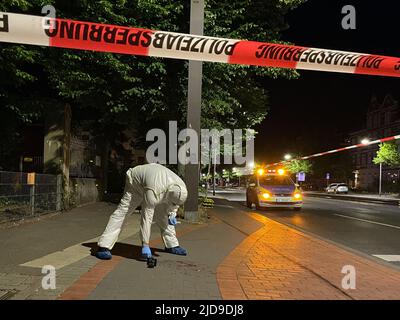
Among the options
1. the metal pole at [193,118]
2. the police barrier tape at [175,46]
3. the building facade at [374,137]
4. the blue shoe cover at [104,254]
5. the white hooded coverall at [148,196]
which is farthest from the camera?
the building facade at [374,137]

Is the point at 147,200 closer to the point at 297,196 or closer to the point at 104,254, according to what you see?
the point at 104,254

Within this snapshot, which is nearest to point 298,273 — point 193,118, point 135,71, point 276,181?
point 193,118

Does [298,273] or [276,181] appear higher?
[276,181]

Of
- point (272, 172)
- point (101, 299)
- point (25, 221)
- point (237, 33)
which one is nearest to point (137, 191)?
point (101, 299)

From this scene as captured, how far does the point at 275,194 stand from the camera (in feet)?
60.2

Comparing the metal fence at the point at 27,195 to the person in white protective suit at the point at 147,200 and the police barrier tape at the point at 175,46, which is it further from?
the police barrier tape at the point at 175,46

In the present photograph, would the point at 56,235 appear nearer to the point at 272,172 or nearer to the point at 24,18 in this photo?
the point at 24,18

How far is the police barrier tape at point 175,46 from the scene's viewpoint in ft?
18.2

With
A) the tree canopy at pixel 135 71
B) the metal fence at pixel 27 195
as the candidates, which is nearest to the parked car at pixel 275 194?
the tree canopy at pixel 135 71

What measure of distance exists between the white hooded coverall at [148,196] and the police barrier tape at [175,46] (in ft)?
5.10

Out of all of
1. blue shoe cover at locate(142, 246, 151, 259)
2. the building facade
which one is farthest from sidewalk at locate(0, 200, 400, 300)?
the building facade

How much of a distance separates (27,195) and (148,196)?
6.10 m

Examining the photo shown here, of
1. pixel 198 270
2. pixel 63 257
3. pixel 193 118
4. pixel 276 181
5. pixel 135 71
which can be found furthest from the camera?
pixel 276 181

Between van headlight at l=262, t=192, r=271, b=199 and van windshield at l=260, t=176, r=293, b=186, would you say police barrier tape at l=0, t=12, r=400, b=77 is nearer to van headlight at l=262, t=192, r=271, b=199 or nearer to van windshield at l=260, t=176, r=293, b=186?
van headlight at l=262, t=192, r=271, b=199
